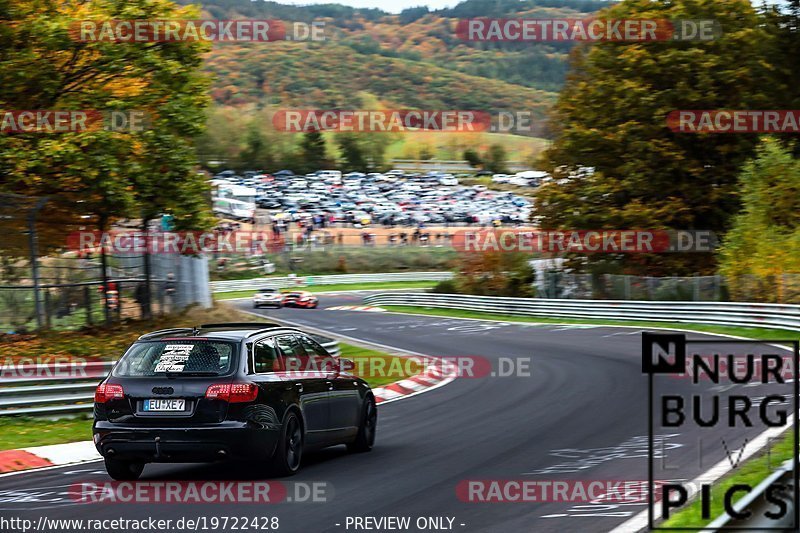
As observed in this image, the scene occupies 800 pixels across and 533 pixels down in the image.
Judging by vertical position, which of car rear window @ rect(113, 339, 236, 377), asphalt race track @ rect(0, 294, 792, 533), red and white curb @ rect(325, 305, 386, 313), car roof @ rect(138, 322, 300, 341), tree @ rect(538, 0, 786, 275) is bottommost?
red and white curb @ rect(325, 305, 386, 313)

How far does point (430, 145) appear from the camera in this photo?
521ft

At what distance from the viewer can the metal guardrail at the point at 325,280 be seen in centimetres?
7225

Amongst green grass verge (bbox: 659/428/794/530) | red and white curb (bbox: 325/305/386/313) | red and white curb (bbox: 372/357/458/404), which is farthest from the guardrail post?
red and white curb (bbox: 325/305/386/313)

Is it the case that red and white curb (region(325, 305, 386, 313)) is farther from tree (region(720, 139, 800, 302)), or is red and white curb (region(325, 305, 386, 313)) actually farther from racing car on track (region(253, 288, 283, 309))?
tree (region(720, 139, 800, 302))

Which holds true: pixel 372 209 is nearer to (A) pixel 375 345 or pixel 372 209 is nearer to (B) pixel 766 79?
(B) pixel 766 79

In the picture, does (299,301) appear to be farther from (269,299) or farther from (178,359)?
(178,359)

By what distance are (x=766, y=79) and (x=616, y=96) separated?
5.76 metres

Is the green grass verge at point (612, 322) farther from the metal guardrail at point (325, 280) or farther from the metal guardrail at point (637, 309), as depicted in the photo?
the metal guardrail at point (325, 280)

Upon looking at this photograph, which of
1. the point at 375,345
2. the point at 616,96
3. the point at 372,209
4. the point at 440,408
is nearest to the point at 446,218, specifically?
the point at 372,209

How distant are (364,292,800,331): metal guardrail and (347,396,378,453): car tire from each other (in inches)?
753

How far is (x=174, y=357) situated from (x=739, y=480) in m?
5.01

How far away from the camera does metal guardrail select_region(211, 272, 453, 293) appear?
7225cm

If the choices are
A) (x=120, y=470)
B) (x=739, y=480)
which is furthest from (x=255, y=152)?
(x=739, y=480)

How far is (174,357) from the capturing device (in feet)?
33.5
